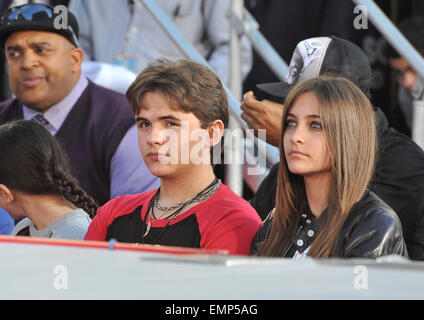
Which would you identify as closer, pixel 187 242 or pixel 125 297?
pixel 125 297

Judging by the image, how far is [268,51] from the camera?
358cm

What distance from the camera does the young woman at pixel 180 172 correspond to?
7.14 feet

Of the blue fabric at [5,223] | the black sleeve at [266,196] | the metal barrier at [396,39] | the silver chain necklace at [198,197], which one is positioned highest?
the metal barrier at [396,39]

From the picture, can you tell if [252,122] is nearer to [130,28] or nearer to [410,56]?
[410,56]

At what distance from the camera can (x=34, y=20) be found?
337 cm

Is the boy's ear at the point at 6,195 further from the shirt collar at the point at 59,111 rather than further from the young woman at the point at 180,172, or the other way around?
the shirt collar at the point at 59,111

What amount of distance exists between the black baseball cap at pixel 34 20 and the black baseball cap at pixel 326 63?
1.05 meters

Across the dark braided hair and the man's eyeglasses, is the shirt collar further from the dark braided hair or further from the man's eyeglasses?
the dark braided hair

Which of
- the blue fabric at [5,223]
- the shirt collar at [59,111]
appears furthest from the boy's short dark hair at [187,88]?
the shirt collar at [59,111]

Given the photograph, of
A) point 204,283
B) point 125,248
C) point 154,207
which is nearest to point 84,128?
point 154,207

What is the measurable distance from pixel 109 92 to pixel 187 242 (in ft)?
4.87

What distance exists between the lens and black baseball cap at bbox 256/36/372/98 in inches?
105

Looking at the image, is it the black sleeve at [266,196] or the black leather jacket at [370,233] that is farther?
the black sleeve at [266,196]
